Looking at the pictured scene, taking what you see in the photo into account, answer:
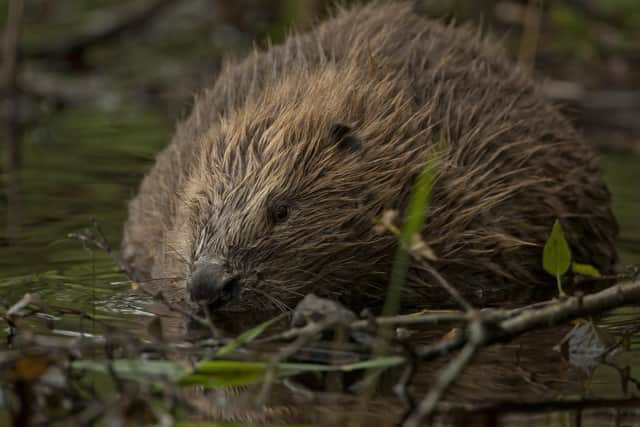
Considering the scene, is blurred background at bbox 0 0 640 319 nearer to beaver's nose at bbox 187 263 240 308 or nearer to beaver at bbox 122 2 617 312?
beaver at bbox 122 2 617 312

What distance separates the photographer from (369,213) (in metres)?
4.41

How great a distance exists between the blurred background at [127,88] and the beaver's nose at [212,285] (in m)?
0.58

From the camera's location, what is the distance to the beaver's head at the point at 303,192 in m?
4.20

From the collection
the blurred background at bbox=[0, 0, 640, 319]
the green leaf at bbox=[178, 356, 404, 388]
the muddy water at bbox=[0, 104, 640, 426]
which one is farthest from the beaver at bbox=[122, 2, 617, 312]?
the green leaf at bbox=[178, 356, 404, 388]

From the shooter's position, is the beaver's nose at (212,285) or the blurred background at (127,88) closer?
the beaver's nose at (212,285)

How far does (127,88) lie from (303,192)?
19.9 feet

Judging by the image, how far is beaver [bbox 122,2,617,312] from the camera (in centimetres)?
429

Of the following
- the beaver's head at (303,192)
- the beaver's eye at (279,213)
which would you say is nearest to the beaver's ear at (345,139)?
the beaver's head at (303,192)

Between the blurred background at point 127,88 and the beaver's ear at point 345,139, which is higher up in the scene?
the beaver's ear at point 345,139

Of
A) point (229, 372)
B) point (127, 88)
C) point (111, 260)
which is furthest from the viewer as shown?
point (127, 88)

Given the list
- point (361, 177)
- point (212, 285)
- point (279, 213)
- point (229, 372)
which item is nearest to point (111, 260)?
point (279, 213)

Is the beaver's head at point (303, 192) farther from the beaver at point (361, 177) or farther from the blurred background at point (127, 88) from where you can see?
the blurred background at point (127, 88)

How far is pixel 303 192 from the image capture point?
4.39m

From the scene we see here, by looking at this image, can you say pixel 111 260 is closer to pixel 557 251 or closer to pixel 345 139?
pixel 345 139
